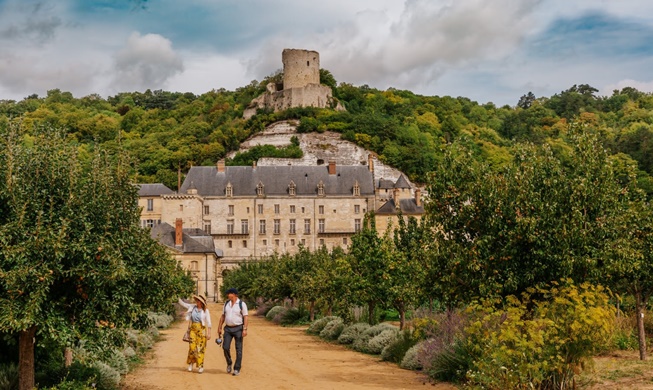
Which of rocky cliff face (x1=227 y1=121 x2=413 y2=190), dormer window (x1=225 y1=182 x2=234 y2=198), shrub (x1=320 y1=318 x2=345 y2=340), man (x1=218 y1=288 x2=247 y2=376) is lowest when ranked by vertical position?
shrub (x1=320 y1=318 x2=345 y2=340)

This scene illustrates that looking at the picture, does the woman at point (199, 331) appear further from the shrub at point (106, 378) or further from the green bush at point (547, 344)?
the green bush at point (547, 344)

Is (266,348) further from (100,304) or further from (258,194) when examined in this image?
(258,194)

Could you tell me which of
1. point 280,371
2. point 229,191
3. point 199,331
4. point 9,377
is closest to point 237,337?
point 199,331

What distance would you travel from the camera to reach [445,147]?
1573 centimetres

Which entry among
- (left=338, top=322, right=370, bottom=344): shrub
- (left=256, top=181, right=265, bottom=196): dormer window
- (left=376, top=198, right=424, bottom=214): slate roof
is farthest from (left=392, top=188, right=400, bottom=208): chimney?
(left=338, top=322, right=370, bottom=344): shrub

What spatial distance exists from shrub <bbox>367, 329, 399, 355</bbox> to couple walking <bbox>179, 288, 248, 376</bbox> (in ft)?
18.1

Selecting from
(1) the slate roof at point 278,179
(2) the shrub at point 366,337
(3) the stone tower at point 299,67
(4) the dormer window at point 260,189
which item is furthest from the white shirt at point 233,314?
(3) the stone tower at point 299,67

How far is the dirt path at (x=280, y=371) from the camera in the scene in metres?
13.4

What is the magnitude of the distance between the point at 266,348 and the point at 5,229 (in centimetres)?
1260

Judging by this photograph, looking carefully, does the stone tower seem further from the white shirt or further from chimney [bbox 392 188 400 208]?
the white shirt

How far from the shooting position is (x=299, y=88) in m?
116

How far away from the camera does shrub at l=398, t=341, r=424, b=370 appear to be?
1596 cm

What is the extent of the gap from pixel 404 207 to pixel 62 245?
63348 mm

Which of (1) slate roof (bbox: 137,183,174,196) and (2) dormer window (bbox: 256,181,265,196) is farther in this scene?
(2) dormer window (bbox: 256,181,265,196)
